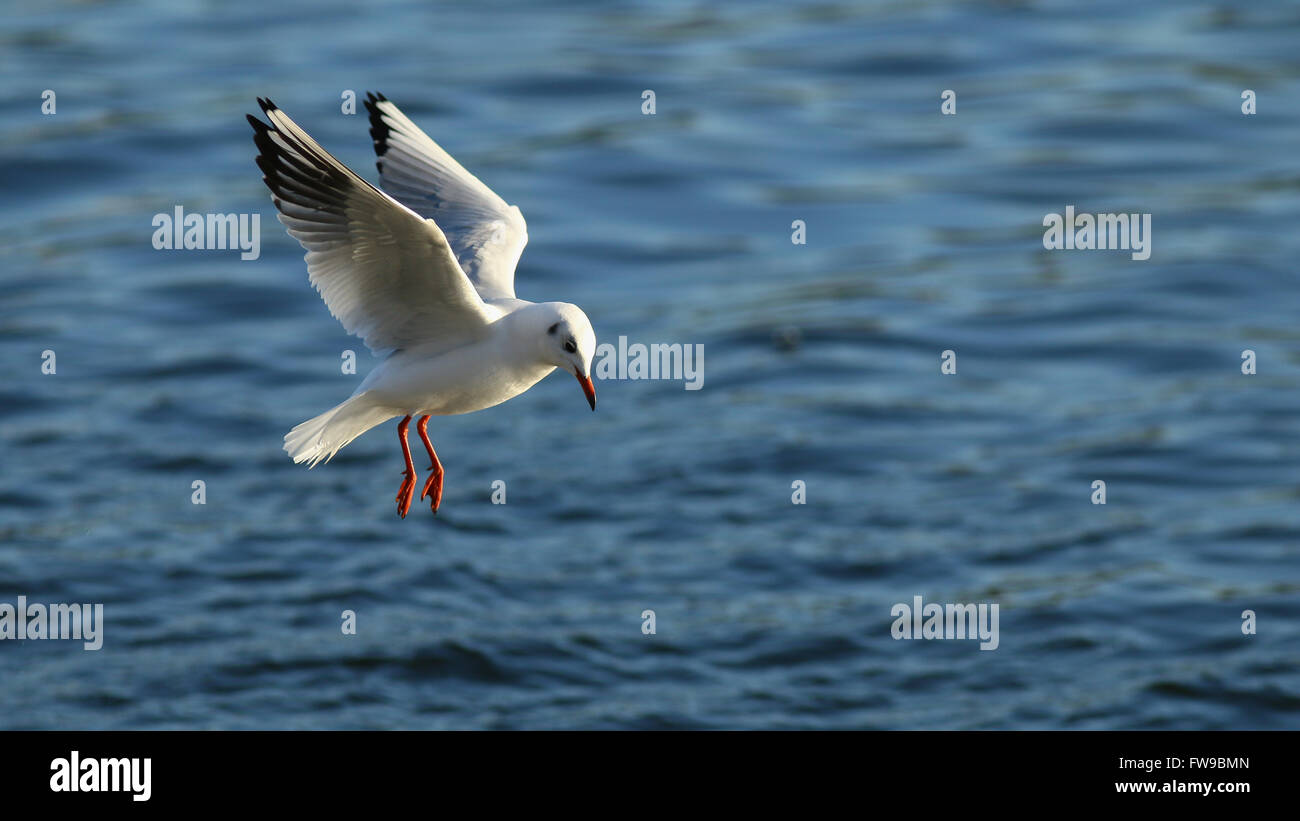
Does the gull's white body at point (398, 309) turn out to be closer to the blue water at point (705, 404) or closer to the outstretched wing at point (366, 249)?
the outstretched wing at point (366, 249)

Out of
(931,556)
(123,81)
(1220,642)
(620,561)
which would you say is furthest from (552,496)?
(123,81)

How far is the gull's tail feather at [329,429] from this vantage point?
32.3 ft

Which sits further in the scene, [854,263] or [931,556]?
[854,263]

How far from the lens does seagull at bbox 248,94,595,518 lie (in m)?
8.95

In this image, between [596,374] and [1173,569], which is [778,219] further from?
[1173,569]

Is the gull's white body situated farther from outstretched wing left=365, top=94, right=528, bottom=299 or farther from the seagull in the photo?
outstretched wing left=365, top=94, right=528, bottom=299

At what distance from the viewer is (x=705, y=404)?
31.3 m

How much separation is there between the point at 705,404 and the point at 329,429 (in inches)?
846

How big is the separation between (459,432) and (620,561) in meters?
4.16

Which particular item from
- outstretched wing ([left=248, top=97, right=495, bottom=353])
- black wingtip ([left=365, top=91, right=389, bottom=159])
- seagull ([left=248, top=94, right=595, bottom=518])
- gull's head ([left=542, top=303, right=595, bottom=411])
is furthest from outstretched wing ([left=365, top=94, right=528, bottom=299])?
gull's head ([left=542, top=303, right=595, bottom=411])

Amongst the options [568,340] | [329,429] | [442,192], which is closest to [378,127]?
[442,192]

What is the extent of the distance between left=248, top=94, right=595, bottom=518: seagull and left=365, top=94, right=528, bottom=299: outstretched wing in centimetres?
93

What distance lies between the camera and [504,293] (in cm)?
1063

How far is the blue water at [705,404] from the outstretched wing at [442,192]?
47.4 feet
